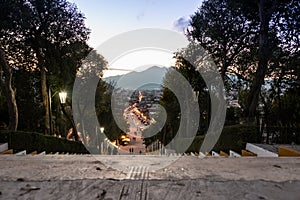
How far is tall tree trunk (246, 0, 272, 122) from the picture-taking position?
11641mm

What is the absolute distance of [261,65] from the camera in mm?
11789

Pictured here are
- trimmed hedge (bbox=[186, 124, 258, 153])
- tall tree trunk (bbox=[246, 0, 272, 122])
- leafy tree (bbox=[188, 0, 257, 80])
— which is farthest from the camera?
leafy tree (bbox=[188, 0, 257, 80])

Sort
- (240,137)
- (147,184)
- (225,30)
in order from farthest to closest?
(225,30), (240,137), (147,184)

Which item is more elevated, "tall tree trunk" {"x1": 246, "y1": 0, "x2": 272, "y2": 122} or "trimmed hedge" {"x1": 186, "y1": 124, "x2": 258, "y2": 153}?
"tall tree trunk" {"x1": 246, "y1": 0, "x2": 272, "y2": 122}

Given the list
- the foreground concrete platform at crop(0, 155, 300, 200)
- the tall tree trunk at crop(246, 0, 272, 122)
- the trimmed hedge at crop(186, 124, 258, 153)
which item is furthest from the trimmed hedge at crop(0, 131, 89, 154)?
the tall tree trunk at crop(246, 0, 272, 122)

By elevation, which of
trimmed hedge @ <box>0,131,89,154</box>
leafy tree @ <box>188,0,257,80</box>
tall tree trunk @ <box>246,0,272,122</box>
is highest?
leafy tree @ <box>188,0,257,80</box>

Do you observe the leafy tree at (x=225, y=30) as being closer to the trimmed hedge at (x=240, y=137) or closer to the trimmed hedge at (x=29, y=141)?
the trimmed hedge at (x=240, y=137)

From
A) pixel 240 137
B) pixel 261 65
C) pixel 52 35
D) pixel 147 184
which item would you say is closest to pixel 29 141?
pixel 240 137

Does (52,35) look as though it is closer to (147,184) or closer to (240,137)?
(240,137)

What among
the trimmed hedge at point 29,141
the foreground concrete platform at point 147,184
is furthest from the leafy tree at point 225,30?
the foreground concrete platform at point 147,184

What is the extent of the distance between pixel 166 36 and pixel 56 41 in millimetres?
11264

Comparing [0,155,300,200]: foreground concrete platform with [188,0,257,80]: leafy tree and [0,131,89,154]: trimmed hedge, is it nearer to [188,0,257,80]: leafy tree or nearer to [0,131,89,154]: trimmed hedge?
[0,131,89,154]: trimmed hedge

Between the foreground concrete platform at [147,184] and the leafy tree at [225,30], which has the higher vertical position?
the leafy tree at [225,30]

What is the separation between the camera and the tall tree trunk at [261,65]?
1164cm
